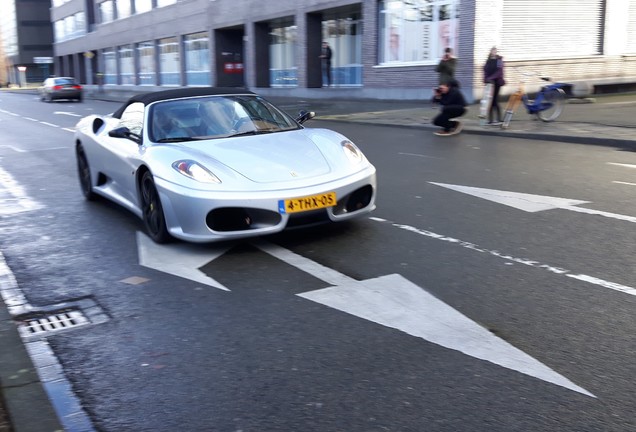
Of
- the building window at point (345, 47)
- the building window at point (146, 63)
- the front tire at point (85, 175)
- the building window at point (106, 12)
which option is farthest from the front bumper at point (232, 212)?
the building window at point (106, 12)

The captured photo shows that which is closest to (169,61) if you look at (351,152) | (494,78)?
(494,78)

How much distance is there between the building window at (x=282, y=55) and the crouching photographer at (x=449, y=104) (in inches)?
828

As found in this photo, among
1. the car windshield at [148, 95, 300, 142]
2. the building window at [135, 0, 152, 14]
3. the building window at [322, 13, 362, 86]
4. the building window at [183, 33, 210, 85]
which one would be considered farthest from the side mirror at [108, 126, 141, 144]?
the building window at [135, 0, 152, 14]

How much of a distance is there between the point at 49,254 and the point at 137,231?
0.96m

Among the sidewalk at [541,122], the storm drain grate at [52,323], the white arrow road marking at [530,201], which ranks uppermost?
the sidewalk at [541,122]

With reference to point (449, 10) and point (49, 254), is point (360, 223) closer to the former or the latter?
point (49, 254)

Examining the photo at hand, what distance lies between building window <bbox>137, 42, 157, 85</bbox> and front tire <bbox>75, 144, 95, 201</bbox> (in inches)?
1734

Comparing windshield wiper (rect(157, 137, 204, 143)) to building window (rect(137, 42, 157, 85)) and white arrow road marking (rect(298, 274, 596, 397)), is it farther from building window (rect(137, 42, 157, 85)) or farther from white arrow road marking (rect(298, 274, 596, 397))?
building window (rect(137, 42, 157, 85))

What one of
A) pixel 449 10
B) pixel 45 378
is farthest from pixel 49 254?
pixel 449 10

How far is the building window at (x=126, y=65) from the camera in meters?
55.2

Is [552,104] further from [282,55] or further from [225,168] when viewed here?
[282,55]

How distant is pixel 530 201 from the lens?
7355 mm

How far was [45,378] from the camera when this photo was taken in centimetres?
345

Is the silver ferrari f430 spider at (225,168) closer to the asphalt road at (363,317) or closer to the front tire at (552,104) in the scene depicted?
the asphalt road at (363,317)
